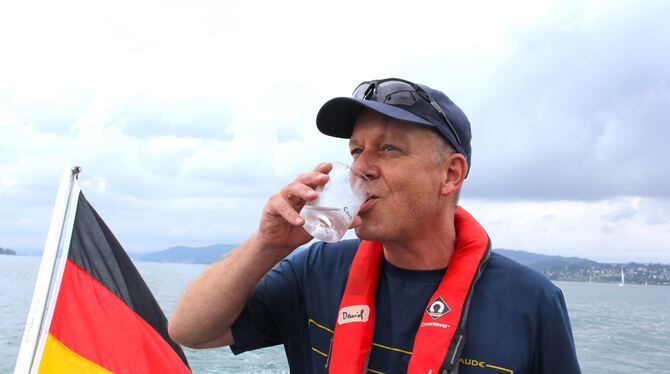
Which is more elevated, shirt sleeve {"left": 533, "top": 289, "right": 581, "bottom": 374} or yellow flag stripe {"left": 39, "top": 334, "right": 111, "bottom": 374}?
shirt sleeve {"left": 533, "top": 289, "right": 581, "bottom": 374}

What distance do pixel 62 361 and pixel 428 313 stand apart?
2.24 meters

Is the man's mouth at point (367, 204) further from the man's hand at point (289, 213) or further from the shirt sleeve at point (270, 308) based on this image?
the shirt sleeve at point (270, 308)

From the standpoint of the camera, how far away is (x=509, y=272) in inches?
92.8

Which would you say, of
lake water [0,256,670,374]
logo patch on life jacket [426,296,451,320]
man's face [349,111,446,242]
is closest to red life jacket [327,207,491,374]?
logo patch on life jacket [426,296,451,320]

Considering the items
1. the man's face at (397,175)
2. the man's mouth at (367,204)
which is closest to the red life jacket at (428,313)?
the man's face at (397,175)

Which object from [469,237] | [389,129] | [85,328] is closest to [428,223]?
[469,237]

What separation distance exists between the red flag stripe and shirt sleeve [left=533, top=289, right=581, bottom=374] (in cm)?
224

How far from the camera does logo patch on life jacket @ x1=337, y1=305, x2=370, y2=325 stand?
236 cm

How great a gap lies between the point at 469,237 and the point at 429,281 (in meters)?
0.24

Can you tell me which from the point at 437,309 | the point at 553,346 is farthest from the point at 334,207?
the point at 553,346

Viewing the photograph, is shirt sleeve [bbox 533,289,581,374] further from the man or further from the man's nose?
the man's nose

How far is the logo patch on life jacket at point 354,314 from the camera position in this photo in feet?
7.73

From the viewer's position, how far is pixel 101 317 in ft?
12.3

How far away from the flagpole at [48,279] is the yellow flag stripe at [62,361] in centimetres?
4
